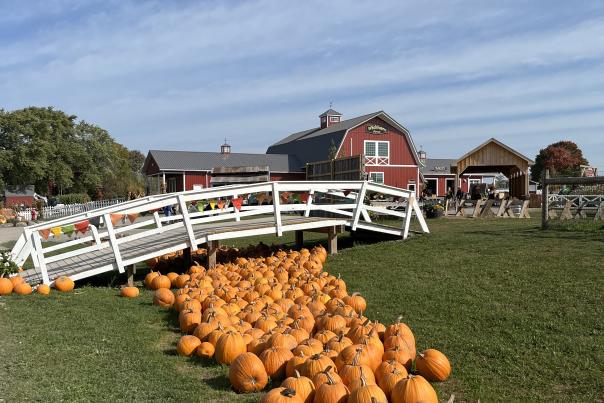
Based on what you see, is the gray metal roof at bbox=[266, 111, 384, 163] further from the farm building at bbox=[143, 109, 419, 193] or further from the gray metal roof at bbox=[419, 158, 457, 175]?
the gray metal roof at bbox=[419, 158, 457, 175]

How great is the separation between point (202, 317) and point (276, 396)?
2.81 metres

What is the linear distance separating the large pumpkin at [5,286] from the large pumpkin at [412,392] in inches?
269

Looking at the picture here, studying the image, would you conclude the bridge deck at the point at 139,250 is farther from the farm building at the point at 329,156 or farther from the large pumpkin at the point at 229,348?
the farm building at the point at 329,156

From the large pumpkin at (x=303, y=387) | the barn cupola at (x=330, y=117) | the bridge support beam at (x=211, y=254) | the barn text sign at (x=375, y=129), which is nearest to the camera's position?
A: the large pumpkin at (x=303, y=387)

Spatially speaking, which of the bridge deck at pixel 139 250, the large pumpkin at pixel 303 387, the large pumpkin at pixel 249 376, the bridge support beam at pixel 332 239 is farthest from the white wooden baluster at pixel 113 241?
the large pumpkin at pixel 303 387

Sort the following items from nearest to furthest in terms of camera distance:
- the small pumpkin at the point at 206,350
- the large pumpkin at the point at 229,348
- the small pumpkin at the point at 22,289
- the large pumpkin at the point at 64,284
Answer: the large pumpkin at the point at 229,348, the small pumpkin at the point at 206,350, the small pumpkin at the point at 22,289, the large pumpkin at the point at 64,284

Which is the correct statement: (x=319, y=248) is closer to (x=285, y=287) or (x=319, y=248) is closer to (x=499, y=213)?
(x=285, y=287)

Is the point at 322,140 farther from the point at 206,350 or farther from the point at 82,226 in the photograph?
the point at 206,350

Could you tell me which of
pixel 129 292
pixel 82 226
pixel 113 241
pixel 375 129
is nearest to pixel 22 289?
pixel 82 226

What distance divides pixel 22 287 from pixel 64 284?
1.96ft

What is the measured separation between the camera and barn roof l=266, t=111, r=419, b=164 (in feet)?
130

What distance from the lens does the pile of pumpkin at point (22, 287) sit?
8.48 metres

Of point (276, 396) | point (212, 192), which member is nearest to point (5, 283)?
point (212, 192)

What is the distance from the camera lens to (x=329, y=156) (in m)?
37.2
